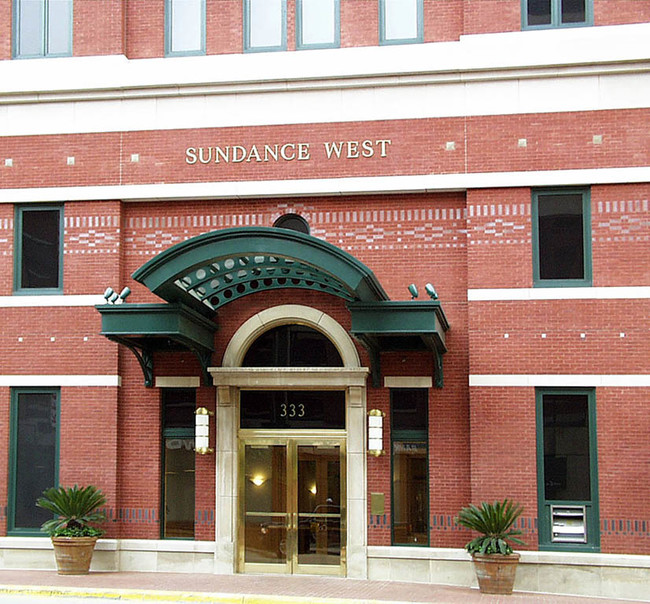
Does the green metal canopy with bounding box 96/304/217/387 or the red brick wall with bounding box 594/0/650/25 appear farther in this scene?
the red brick wall with bounding box 594/0/650/25

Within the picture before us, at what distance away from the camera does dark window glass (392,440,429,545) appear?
17.3 meters

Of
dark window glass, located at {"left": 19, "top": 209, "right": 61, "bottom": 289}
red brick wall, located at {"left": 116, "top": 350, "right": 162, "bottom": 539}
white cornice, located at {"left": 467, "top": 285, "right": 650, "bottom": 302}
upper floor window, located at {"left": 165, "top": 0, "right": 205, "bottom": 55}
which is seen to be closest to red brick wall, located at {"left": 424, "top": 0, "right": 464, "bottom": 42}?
upper floor window, located at {"left": 165, "top": 0, "right": 205, "bottom": 55}

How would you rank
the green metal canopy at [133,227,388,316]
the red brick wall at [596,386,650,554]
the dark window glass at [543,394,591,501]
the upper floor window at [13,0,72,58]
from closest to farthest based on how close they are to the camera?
1. the green metal canopy at [133,227,388,316]
2. the red brick wall at [596,386,650,554]
3. the dark window glass at [543,394,591,501]
4. the upper floor window at [13,0,72,58]

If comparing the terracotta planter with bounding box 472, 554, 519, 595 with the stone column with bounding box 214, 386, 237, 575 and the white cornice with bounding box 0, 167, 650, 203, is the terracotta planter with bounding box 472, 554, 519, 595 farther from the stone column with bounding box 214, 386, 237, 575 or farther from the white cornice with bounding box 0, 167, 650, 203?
the white cornice with bounding box 0, 167, 650, 203

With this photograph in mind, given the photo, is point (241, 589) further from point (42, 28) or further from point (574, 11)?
point (574, 11)

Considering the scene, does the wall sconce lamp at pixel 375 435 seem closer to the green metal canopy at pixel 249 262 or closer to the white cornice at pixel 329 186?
the green metal canopy at pixel 249 262

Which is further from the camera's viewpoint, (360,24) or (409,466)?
(360,24)

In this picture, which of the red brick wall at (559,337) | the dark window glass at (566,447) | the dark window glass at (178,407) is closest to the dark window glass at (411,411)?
the red brick wall at (559,337)

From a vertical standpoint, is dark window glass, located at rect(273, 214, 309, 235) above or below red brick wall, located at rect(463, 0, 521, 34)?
below

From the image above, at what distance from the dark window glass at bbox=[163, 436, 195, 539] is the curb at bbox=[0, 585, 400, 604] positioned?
86.7 inches

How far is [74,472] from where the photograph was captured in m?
18.0

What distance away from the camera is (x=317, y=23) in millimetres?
18484

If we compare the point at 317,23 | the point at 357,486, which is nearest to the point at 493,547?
the point at 357,486

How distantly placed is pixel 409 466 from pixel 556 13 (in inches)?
311
